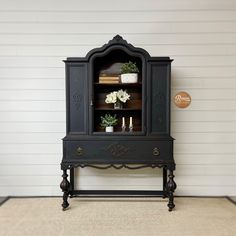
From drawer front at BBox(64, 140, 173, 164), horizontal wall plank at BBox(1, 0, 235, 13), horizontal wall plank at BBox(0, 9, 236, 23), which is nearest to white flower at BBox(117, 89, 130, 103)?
drawer front at BBox(64, 140, 173, 164)

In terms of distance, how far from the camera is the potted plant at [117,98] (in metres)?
3.07

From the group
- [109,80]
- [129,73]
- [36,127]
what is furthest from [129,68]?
[36,127]

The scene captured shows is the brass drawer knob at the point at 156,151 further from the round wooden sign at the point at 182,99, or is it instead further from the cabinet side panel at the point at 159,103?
the round wooden sign at the point at 182,99

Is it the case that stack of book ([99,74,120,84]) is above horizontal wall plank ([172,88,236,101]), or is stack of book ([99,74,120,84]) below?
above

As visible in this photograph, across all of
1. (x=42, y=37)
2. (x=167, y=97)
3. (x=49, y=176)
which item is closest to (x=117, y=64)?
(x=167, y=97)

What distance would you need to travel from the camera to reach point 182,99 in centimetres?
335

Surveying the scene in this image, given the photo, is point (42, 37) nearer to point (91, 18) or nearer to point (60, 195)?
point (91, 18)

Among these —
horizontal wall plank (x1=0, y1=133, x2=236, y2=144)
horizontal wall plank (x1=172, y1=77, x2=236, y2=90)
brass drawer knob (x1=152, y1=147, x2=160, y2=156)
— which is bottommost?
brass drawer knob (x1=152, y1=147, x2=160, y2=156)

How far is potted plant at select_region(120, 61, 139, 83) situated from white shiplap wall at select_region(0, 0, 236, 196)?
0.42 meters

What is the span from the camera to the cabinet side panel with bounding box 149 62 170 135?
294 cm

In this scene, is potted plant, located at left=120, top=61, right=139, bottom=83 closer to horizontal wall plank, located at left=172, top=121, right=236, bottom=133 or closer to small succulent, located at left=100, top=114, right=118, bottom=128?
small succulent, located at left=100, top=114, right=118, bottom=128

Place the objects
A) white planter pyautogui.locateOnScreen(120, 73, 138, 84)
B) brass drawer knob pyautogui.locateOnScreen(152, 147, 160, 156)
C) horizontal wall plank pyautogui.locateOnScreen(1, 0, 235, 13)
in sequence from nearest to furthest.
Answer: brass drawer knob pyautogui.locateOnScreen(152, 147, 160, 156) → white planter pyautogui.locateOnScreen(120, 73, 138, 84) → horizontal wall plank pyautogui.locateOnScreen(1, 0, 235, 13)

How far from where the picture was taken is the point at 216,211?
2934 mm

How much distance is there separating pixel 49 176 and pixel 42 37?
1768 millimetres
